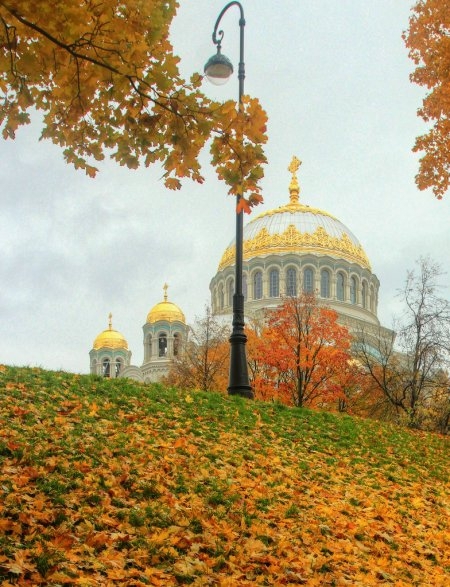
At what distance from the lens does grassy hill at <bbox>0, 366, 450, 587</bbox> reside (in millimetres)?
4641

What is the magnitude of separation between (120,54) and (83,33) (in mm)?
279

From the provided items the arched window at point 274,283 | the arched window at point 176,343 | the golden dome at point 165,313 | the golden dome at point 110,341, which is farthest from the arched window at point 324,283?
the golden dome at point 110,341

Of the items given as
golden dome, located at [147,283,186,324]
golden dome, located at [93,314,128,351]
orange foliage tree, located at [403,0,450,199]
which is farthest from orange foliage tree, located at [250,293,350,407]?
golden dome, located at [93,314,128,351]

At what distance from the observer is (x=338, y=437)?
9945mm

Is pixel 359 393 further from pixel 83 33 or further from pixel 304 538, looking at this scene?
pixel 83 33

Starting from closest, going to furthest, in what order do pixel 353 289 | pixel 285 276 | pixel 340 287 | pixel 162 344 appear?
pixel 285 276
pixel 340 287
pixel 353 289
pixel 162 344

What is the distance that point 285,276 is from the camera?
46344 mm

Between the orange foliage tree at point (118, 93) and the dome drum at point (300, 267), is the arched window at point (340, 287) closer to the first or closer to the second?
the dome drum at point (300, 267)

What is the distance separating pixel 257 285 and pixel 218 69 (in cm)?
3647

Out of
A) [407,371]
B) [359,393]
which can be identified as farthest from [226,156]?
[359,393]

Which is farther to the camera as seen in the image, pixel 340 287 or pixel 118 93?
pixel 340 287

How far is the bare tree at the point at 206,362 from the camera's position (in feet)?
91.2

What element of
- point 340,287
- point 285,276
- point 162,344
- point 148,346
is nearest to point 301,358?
point 285,276

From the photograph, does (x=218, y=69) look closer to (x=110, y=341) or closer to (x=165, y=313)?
(x=165, y=313)
